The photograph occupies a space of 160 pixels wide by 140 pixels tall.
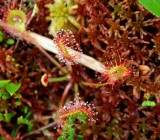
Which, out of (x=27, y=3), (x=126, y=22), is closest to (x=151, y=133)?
(x=126, y=22)

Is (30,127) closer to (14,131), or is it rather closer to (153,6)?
(14,131)

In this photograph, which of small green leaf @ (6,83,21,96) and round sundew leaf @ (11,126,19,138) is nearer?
small green leaf @ (6,83,21,96)

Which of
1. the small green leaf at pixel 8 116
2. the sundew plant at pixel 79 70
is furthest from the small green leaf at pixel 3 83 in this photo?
the small green leaf at pixel 8 116

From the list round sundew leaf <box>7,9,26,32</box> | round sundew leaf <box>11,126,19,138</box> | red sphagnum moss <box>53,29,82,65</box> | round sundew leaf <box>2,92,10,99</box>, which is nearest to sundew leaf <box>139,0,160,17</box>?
red sphagnum moss <box>53,29,82,65</box>

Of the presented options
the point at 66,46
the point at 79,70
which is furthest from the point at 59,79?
the point at 66,46

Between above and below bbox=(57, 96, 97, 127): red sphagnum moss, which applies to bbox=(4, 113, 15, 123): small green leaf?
below

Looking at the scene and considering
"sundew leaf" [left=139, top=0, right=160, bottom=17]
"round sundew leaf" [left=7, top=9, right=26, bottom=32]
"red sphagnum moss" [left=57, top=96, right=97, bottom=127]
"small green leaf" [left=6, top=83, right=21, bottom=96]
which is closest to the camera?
"sundew leaf" [left=139, top=0, right=160, bottom=17]

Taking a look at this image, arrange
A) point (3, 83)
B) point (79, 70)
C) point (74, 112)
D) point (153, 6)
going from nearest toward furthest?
1. point (153, 6)
2. point (74, 112)
3. point (3, 83)
4. point (79, 70)

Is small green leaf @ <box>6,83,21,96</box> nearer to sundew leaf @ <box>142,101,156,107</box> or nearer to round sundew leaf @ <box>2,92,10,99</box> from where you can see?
round sundew leaf @ <box>2,92,10,99</box>
